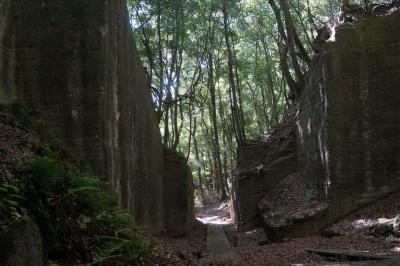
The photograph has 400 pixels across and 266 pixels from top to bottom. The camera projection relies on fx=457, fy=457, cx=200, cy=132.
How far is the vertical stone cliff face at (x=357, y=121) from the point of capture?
1316 centimetres

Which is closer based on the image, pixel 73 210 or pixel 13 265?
pixel 13 265

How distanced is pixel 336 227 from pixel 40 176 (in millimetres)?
9687

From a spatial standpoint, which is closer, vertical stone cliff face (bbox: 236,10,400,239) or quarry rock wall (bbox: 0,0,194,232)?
quarry rock wall (bbox: 0,0,194,232)

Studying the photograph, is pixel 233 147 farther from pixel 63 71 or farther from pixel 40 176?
pixel 40 176

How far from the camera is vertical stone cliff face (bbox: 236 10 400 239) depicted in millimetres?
13156

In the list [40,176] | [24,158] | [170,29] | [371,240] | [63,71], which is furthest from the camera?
[170,29]

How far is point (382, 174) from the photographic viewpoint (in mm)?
13148

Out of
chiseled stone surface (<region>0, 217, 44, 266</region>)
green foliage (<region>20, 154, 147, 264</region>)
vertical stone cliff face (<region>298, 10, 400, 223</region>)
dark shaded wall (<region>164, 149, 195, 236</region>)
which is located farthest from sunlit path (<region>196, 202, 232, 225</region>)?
chiseled stone surface (<region>0, 217, 44, 266</region>)

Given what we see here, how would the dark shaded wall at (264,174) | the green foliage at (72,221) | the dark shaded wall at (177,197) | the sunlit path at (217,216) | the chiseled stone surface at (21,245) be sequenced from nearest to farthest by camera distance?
the chiseled stone surface at (21,245), the green foliage at (72,221), the dark shaded wall at (264,174), the dark shaded wall at (177,197), the sunlit path at (217,216)

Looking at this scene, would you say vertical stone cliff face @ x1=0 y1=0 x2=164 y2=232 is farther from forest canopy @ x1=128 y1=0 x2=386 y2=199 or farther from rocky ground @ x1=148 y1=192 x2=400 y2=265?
forest canopy @ x1=128 y1=0 x2=386 y2=199

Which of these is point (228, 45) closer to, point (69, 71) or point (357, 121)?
point (357, 121)

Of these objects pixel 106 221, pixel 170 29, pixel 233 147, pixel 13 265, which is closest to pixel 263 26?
pixel 170 29

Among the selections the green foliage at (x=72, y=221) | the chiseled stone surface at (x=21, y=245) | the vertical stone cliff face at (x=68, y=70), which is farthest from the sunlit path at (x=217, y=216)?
the chiseled stone surface at (x=21, y=245)

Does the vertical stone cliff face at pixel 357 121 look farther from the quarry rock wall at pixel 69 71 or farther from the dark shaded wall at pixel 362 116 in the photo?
the quarry rock wall at pixel 69 71
